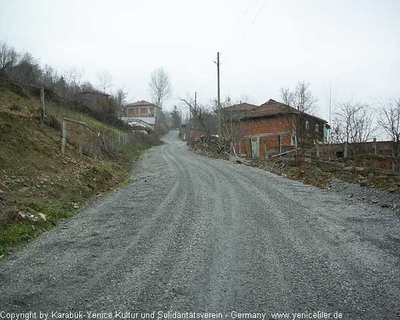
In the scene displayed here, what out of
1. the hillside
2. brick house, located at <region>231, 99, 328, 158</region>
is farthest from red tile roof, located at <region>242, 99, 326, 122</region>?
the hillside

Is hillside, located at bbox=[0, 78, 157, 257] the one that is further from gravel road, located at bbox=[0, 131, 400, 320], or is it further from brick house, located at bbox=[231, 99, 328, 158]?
brick house, located at bbox=[231, 99, 328, 158]

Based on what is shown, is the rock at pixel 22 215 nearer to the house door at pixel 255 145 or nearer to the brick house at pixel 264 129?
the brick house at pixel 264 129

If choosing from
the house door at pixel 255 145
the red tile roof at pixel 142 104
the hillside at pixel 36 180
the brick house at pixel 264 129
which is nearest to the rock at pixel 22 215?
the hillside at pixel 36 180

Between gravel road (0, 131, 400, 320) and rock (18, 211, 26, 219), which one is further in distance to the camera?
rock (18, 211, 26, 219)

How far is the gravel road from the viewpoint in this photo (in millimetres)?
3684

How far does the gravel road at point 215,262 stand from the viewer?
3.68m

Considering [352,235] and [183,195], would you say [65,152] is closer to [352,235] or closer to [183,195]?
[183,195]

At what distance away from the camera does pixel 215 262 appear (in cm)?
486

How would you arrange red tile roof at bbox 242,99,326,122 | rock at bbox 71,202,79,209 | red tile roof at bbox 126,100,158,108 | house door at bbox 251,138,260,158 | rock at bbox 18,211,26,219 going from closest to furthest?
rock at bbox 18,211,26,219, rock at bbox 71,202,79,209, red tile roof at bbox 242,99,326,122, house door at bbox 251,138,260,158, red tile roof at bbox 126,100,158,108

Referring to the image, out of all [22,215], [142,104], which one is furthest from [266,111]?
[142,104]

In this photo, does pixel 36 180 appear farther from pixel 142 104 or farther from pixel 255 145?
pixel 142 104

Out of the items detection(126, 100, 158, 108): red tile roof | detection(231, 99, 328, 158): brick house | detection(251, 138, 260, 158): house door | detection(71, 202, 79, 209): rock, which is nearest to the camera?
detection(71, 202, 79, 209): rock

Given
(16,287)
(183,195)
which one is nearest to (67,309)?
(16,287)

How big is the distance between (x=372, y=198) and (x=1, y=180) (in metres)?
9.94
